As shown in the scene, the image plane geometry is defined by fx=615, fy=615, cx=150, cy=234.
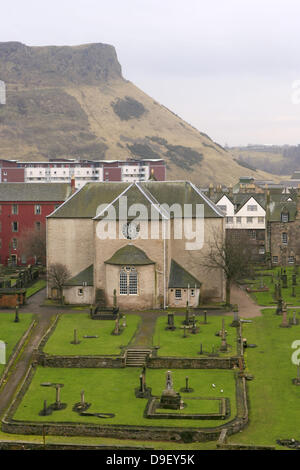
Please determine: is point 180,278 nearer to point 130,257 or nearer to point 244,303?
point 130,257

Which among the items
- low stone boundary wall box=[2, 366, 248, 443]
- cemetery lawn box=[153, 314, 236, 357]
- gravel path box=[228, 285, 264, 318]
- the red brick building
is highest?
the red brick building

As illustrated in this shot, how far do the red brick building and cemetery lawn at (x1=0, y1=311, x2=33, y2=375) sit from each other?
30120 millimetres

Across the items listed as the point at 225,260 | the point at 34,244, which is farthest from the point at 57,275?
the point at 34,244

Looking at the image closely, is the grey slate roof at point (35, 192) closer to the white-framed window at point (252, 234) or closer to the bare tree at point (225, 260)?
the white-framed window at point (252, 234)

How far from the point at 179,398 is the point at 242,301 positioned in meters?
27.8

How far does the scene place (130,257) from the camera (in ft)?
184

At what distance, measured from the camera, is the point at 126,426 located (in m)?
31.8

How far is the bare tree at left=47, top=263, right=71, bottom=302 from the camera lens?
199 feet

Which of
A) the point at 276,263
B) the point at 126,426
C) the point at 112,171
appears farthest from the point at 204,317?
the point at 112,171

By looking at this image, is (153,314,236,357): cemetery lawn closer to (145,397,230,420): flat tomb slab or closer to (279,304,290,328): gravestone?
(279,304,290,328): gravestone

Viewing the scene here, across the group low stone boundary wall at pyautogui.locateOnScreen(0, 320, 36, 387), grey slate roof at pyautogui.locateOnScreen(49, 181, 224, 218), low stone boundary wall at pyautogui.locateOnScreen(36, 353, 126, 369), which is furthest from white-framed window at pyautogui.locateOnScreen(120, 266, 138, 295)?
low stone boundary wall at pyautogui.locateOnScreen(36, 353, 126, 369)

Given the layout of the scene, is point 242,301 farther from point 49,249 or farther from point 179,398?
point 179,398

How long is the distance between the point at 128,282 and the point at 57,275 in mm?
8246

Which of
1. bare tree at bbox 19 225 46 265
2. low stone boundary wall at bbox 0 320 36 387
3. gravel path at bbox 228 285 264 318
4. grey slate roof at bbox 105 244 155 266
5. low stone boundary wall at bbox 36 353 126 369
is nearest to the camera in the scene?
low stone boundary wall at bbox 0 320 36 387
